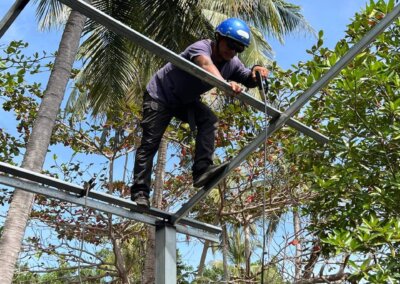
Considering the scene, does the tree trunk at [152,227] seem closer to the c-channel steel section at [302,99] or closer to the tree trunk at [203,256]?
the tree trunk at [203,256]

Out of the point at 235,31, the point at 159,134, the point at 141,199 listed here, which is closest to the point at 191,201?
the point at 141,199

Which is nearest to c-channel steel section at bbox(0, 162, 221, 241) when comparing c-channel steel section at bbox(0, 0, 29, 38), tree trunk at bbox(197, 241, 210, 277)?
c-channel steel section at bbox(0, 0, 29, 38)

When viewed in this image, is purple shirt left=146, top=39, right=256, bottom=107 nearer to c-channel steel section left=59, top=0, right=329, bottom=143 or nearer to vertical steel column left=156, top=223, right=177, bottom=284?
c-channel steel section left=59, top=0, right=329, bottom=143

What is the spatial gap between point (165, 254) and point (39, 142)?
9.73 feet

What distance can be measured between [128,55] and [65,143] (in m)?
1.79

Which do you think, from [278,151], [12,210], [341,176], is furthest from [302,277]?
[12,210]

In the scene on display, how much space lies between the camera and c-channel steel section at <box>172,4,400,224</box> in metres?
2.71

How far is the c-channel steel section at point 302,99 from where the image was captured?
107 inches

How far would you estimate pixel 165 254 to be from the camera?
10.7 ft

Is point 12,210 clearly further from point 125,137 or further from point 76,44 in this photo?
point 125,137

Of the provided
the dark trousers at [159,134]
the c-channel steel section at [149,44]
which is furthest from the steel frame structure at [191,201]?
the dark trousers at [159,134]

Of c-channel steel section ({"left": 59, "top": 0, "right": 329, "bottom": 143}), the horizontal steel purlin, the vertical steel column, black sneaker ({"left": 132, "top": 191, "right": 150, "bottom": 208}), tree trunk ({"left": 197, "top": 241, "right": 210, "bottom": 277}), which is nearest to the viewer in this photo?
c-channel steel section ({"left": 59, "top": 0, "right": 329, "bottom": 143})

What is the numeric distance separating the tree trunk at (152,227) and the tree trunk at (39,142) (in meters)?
2.12

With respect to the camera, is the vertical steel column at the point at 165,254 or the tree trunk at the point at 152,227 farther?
the tree trunk at the point at 152,227
